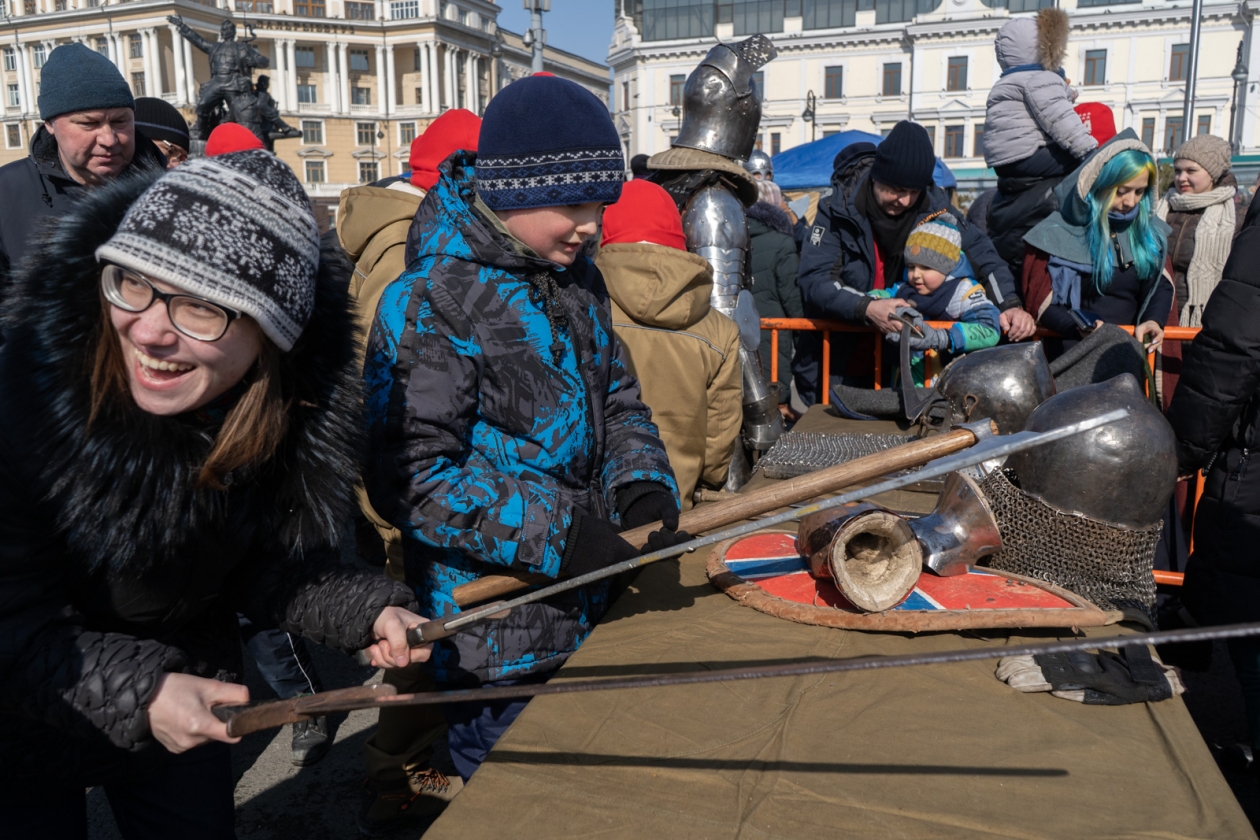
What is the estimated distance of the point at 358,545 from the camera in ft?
15.1

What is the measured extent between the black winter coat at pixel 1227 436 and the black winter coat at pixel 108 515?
7.42ft

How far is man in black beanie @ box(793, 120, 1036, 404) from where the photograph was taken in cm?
410

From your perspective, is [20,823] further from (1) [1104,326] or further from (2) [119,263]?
(1) [1104,326]

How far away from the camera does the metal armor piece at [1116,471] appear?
7.05 ft

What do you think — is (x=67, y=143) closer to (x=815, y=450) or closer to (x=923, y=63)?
(x=815, y=450)

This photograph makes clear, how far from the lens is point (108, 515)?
138 cm

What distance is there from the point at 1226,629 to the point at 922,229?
3345mm

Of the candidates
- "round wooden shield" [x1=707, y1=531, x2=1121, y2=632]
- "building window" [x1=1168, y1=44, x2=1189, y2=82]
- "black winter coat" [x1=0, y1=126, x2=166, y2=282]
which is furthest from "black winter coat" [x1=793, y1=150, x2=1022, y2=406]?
"building window" [x1=1168, y1=44, x2=1189, y2=82]

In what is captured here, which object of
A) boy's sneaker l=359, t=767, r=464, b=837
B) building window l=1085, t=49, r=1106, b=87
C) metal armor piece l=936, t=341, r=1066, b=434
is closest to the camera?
boy's sneaker l=359, t=767, r=464, b=837

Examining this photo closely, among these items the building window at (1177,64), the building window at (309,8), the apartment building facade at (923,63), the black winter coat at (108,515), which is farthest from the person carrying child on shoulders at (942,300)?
the building window at (309,8)

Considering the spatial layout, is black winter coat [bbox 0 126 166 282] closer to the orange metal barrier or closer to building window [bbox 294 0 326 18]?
the orange metal barrier

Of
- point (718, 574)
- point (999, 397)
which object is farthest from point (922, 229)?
point (718, 574)

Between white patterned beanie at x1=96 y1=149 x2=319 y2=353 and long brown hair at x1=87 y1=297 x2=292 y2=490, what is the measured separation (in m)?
0.06

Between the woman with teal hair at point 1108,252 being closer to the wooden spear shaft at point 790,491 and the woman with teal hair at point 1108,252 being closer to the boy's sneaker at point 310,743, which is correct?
the wooden spear shaft at point 790,491
